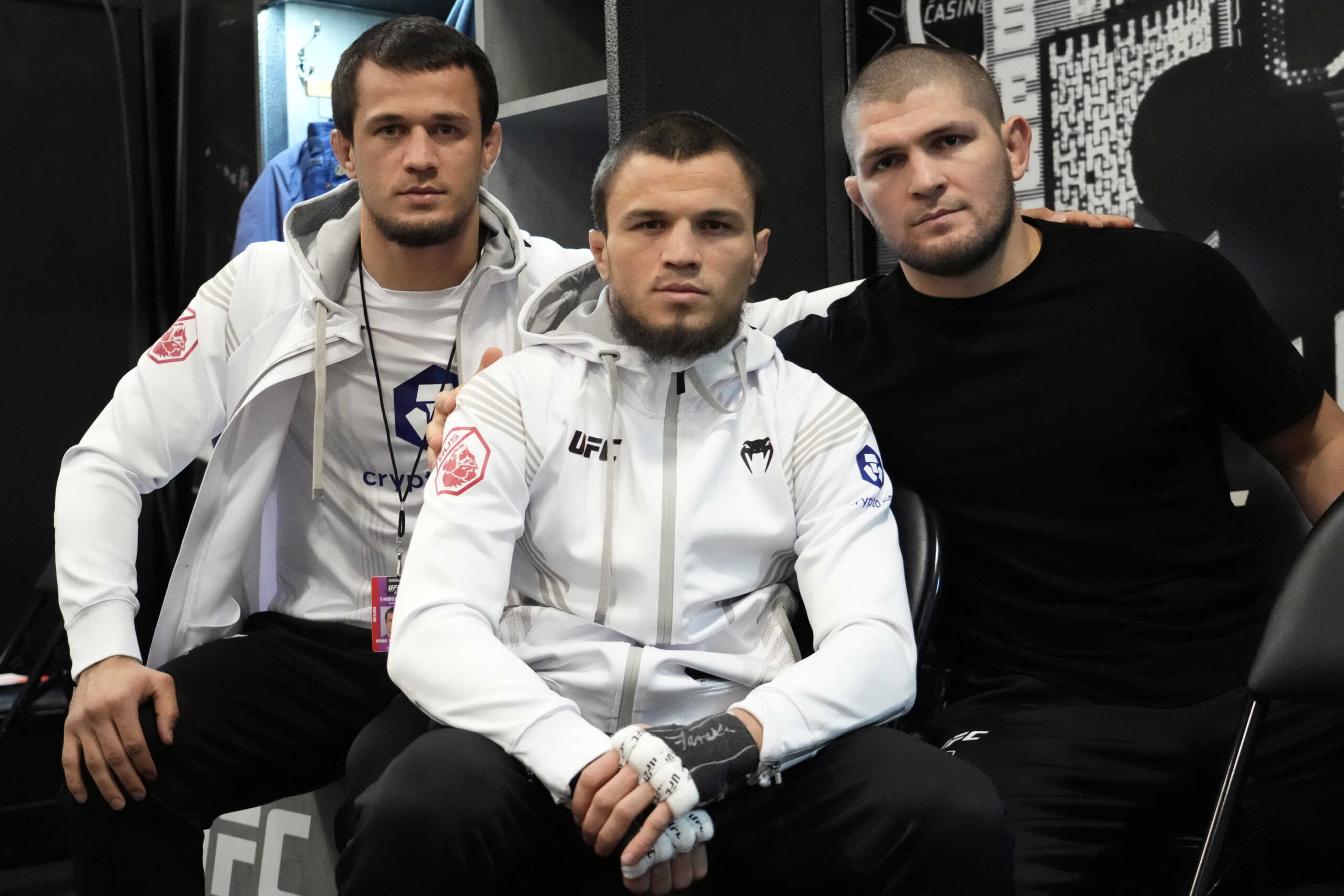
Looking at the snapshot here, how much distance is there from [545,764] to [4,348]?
3.19 metres

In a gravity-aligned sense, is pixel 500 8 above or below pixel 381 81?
above

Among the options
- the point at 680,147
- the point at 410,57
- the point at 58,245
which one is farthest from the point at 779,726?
the point at 58,245

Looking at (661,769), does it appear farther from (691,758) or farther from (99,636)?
(99,636)

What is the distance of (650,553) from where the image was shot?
5.00ft

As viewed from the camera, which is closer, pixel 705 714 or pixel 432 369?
pixel 705 714

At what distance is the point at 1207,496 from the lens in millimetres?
1741

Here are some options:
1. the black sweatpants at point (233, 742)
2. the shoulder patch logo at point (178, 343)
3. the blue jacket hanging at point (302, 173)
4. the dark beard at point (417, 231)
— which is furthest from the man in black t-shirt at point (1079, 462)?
the blue jacket hanging at point (302, 173)

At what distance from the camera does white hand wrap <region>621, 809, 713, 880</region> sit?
1.26m

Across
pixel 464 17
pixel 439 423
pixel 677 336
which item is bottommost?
pixel 439 423

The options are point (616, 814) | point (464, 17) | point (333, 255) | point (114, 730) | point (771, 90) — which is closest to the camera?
point (616, 814)

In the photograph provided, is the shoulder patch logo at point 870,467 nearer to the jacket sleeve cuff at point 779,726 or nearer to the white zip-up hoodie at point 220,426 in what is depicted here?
the jacket sleeve cuff at point 779,726

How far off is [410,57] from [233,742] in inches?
43.3

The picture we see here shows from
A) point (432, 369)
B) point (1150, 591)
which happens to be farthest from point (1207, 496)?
point (432, 369)

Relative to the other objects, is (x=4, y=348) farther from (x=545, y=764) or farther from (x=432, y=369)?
(x=545, y=764)
